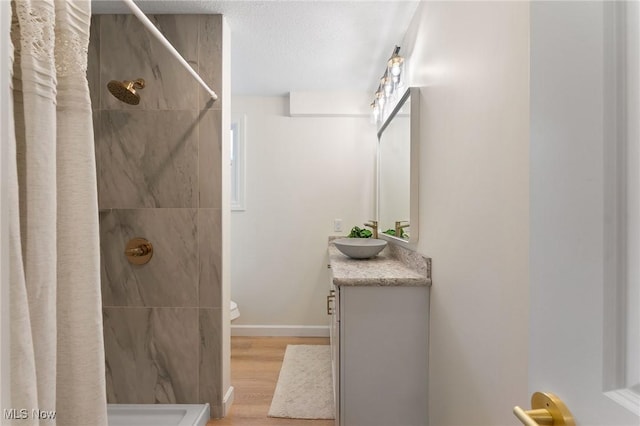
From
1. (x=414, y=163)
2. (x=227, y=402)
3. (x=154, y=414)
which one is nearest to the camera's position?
(x=414, y=163)

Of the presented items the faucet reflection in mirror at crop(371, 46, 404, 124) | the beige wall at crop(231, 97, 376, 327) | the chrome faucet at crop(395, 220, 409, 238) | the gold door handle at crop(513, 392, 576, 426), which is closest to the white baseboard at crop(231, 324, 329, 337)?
the beige wall at crop(231, 97, 376, 327)

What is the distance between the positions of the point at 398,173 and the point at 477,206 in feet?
3.47

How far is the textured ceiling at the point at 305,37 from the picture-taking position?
1.83m

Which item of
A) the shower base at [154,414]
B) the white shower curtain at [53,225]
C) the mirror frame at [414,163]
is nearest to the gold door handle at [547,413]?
the white shower curtain at [53,225]

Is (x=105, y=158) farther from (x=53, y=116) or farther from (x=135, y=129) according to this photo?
(x=53, y=116)

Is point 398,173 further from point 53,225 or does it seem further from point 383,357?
point 53,225

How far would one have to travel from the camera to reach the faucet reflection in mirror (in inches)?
81.5

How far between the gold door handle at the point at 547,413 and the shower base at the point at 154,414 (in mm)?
1837

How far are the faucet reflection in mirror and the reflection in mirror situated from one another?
0.14 m

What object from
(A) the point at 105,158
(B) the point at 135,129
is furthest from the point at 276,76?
(A) the point at 105,158

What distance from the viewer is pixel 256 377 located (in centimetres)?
237

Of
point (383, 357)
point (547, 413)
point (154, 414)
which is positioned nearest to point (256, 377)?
point (154, 414)

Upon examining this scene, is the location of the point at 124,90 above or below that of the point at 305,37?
below

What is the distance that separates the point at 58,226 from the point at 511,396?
1.22m
